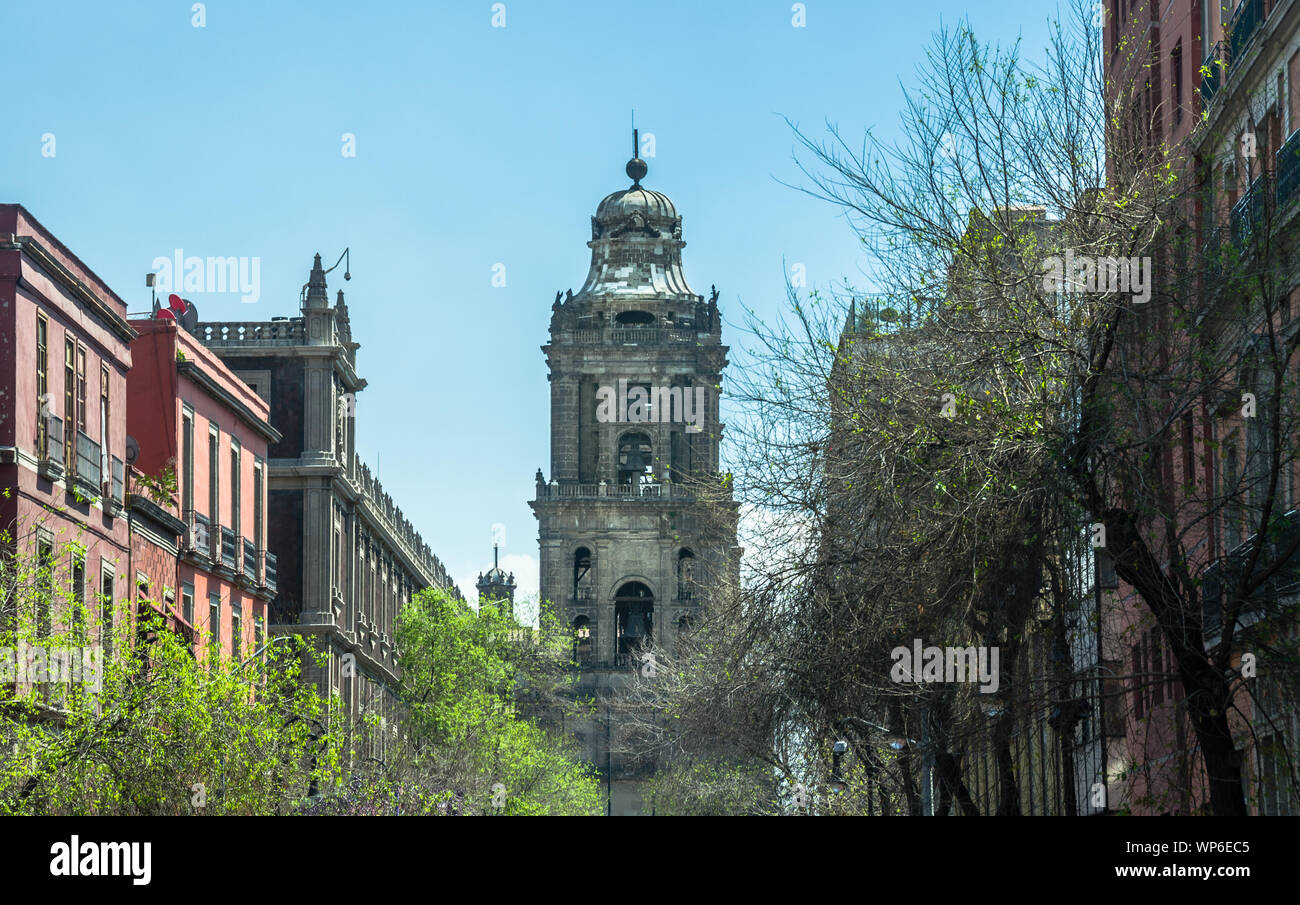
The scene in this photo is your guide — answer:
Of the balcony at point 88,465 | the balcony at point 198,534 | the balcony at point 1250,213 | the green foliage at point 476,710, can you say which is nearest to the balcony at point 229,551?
Answer: the balcony at point 198,534

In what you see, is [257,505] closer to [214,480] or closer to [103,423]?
[214,480]

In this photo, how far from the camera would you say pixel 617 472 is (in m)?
107

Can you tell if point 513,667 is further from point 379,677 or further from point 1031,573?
point 1031,573

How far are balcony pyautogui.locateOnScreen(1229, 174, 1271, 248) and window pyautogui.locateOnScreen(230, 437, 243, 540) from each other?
30.4 m

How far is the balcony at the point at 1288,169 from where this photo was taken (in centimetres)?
2408

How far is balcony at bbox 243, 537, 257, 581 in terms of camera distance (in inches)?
1916

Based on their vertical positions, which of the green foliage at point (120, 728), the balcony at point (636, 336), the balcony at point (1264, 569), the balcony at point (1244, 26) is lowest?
the green foliage at point (120, 728)

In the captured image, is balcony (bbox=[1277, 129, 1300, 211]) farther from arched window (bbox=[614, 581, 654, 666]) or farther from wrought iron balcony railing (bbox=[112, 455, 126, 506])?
arched window (bbox=[614, 581, 654, 666])

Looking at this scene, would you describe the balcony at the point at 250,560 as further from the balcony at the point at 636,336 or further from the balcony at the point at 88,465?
the balcony at the point at 636,336

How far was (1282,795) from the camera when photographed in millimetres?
27344

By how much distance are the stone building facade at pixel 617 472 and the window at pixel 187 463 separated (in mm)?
60055

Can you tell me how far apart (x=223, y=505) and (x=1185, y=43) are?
2432cm

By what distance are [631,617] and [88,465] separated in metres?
73.4

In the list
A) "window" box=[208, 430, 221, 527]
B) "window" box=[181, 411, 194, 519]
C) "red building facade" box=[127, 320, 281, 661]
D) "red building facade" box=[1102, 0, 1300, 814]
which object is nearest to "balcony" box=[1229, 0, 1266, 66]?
"red building facade" box=[1102, 0, 1300, 814]
